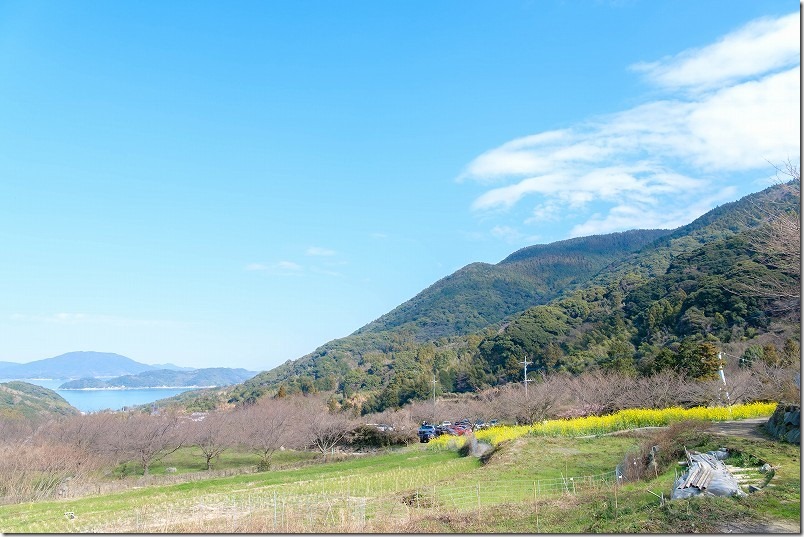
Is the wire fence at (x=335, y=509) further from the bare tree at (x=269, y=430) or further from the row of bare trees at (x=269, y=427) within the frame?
the bare tree at (x=269, y=430)

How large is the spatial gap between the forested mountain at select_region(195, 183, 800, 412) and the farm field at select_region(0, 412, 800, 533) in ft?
17.9

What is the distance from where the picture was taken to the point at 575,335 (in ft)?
265

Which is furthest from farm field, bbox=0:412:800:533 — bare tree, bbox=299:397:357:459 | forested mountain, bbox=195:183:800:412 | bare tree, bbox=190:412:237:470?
bare tree, bbox=299:397:357:459

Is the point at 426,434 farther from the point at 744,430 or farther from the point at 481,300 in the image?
the point at 481,300

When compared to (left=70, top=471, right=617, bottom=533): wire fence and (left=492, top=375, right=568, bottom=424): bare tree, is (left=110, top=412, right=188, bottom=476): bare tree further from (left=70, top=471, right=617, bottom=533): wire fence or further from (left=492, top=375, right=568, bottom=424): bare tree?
(left=492, top=375, right=568, bottom=424): bare tree

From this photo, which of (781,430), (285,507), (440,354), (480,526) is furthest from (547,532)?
(440,354)

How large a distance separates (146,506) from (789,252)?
823 inches

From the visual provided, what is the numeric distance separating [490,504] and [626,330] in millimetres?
61333

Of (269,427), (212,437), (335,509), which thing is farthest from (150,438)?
(335,509)

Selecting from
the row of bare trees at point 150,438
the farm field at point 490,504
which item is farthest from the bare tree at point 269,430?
the farm field at point 490,504

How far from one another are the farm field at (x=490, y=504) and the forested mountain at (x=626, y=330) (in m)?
5.47

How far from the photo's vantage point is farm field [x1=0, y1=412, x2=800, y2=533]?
9.15 m

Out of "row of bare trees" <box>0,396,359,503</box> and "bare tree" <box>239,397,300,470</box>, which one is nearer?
"row of bare trees" <box>0,396,359,503</box>

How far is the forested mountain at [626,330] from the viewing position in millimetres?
38844
